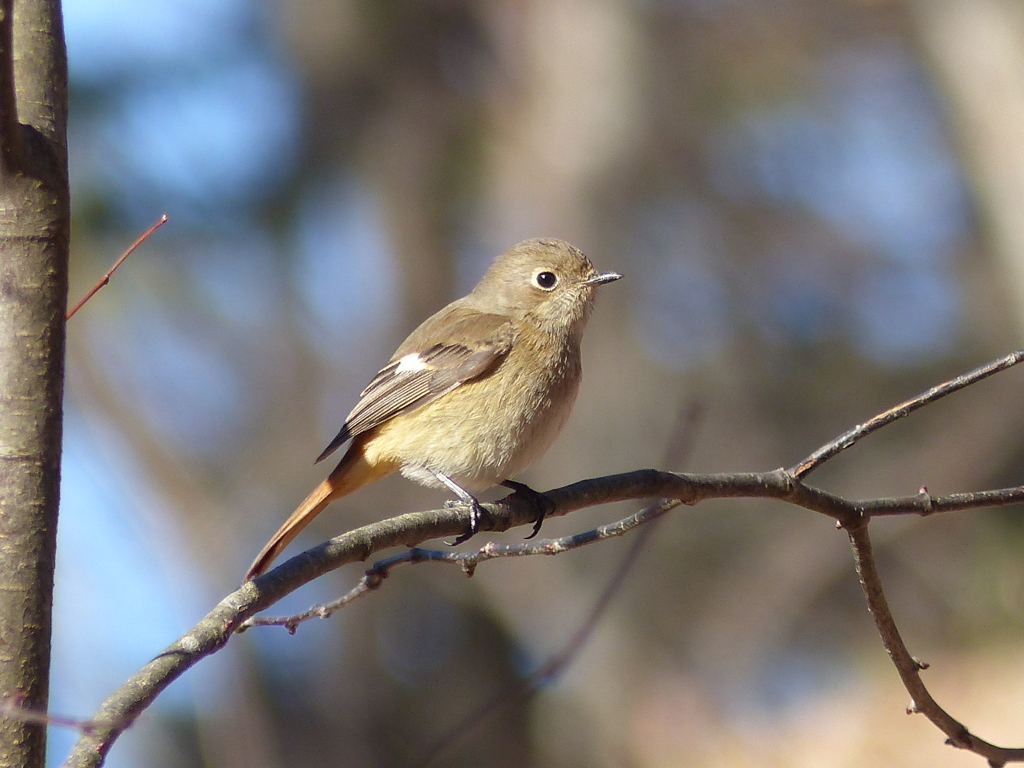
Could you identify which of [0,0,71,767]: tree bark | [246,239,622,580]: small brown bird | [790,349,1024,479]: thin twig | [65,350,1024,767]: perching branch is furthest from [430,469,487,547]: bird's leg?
[0,0,71,767]: tree bark

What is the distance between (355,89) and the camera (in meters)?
11.1

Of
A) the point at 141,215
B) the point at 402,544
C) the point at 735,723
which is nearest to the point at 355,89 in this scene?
the point at 141,215

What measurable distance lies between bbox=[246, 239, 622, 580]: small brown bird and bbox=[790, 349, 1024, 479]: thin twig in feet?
4.39

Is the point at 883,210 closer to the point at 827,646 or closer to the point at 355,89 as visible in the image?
the point at 827,646

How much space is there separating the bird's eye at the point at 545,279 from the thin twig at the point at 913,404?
2004 mm

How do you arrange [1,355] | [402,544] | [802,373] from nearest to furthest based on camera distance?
[1,355] → [402,544] → [802,373]

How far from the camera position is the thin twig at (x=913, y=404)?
219 cm

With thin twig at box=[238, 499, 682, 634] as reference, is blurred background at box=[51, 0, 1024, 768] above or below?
above

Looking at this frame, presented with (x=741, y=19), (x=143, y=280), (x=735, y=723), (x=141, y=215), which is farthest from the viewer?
(x=741, y=19)

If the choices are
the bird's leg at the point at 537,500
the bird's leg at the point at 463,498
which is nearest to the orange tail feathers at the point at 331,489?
the bird's leg at the point at 463,498

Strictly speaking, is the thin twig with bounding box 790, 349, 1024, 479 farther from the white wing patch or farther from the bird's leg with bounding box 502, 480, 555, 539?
the white wing patch

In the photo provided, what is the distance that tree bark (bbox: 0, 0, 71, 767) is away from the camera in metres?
1.65

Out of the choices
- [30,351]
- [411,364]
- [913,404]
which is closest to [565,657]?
[913,404]

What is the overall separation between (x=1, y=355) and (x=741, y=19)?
37.9 ft
